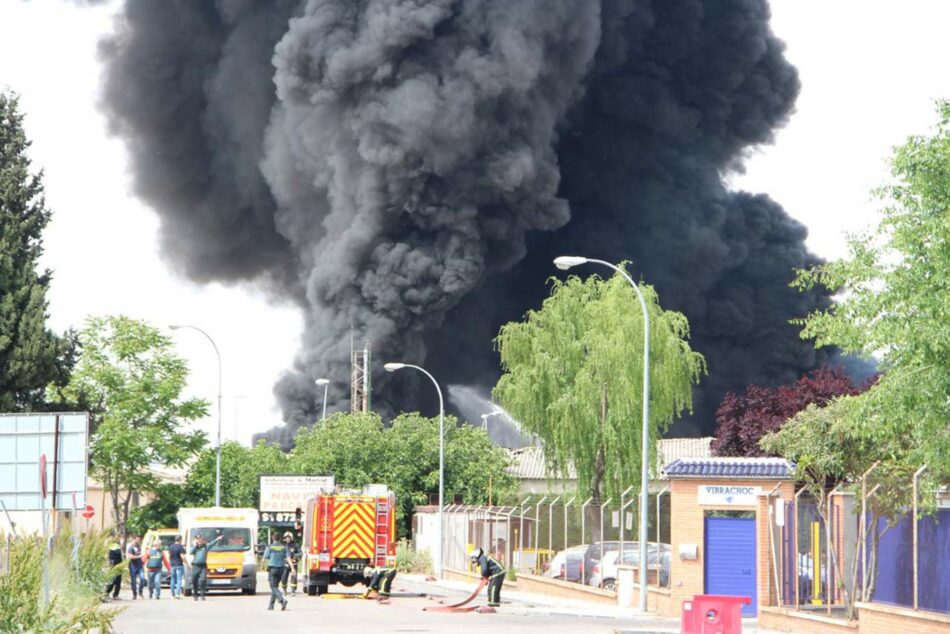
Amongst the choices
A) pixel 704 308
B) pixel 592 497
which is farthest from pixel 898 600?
pixel 704 308

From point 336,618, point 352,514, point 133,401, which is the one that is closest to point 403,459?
point 133,401

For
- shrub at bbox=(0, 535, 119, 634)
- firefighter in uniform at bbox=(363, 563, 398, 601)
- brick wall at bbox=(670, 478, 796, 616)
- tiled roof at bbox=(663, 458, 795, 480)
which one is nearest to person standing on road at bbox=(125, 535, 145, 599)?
firefighter in uniform at bbox=(363, 563, 398, 601)

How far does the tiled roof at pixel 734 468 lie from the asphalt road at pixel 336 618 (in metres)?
3.01

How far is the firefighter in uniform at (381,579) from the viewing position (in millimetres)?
30812

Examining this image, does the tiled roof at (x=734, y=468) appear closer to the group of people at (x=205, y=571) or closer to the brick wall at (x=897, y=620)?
the group of people at (x=205, y=571)

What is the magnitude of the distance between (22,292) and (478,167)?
95.2ft

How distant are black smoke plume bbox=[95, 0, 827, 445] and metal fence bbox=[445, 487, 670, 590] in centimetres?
2339

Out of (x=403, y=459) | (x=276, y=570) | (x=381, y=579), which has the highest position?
(x=403, y=459)

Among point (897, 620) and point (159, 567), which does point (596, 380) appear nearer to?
point (159, 567)

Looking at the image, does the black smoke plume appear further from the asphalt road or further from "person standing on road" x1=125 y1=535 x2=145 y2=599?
the asphalt road

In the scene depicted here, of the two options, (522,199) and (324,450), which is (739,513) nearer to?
(324,450)

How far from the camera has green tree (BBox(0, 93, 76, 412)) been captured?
145 feet

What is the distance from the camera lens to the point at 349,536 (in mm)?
33938

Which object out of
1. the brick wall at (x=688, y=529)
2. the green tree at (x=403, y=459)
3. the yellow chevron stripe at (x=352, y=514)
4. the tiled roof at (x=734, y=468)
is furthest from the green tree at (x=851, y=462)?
the green tree at (x=403, y=459)
